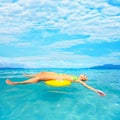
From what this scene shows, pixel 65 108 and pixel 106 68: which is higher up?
pixel 65 108

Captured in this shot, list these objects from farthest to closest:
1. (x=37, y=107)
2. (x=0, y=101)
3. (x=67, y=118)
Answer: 1. (x=0, y=101)
2. (x=37, y=107)
3. (x=67, y=118)

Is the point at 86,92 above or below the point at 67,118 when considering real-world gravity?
below

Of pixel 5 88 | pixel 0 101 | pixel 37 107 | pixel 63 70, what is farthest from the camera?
pixel 63 70

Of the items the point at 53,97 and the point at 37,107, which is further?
the point at 53,97

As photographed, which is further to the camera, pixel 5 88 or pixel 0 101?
pixel 5 88

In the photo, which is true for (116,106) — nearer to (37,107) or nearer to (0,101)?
(37,107)

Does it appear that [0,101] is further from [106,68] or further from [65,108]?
[106,68]

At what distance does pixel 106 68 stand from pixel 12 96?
7256 mm

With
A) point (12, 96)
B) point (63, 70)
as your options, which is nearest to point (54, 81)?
point (12, 96)

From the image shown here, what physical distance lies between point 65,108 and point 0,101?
1.23 metres

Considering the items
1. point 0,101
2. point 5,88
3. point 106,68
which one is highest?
point 0,101

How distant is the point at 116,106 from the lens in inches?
176

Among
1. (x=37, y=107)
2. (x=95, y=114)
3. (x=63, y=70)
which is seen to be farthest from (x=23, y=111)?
(x=63, y=70)

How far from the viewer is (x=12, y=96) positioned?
488cm
